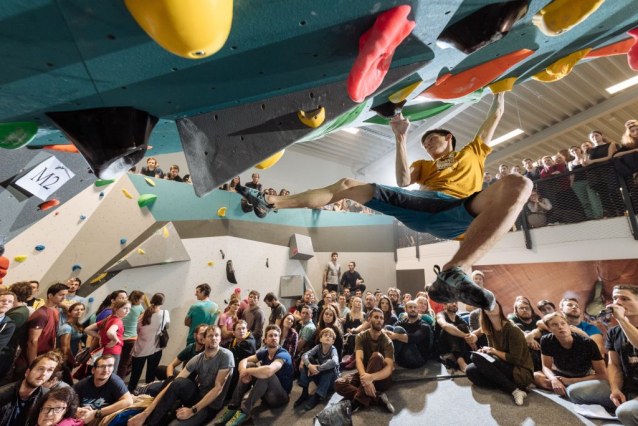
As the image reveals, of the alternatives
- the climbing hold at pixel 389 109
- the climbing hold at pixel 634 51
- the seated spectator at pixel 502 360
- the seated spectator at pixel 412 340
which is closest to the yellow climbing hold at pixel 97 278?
the seated spectator at pixel 412 340

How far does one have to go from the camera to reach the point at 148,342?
3881mm

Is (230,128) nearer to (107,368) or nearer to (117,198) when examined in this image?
(107,368)

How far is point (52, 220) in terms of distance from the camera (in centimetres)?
462

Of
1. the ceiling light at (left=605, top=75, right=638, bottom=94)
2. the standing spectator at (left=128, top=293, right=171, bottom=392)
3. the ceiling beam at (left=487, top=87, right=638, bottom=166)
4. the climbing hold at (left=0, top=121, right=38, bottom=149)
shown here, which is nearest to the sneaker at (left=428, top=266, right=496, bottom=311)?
the climbing hold at (left=0, top=121, right=38, bottom=149)

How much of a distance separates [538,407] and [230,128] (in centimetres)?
399

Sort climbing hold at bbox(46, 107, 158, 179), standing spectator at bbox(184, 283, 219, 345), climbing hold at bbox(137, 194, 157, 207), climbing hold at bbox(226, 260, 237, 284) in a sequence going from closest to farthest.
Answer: climbing hold at bbox(46, 107, 158, 179), standing spectator at bbox(184, 283, 219, 345), climbing hold at bbox(137, 194, 157, 207), climbing hold at bbox(226, 260, 237, 284)

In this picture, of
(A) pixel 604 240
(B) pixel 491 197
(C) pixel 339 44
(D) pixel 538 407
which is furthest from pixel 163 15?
(A) pixel 604 240

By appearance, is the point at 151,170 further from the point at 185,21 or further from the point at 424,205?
the point at 185,21

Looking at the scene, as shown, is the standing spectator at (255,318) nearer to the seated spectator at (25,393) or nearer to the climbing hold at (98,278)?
the climbing hold at (98,278)

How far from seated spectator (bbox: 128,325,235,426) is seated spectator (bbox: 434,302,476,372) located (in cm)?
309

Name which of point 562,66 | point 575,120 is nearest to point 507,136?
point 575,120

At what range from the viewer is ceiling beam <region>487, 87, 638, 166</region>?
652cm

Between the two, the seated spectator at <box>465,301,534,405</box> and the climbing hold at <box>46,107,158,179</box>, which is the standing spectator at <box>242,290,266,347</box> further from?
the climbing hold at <box>46,107,158,179</box>

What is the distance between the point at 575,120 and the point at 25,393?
11.1 meters
